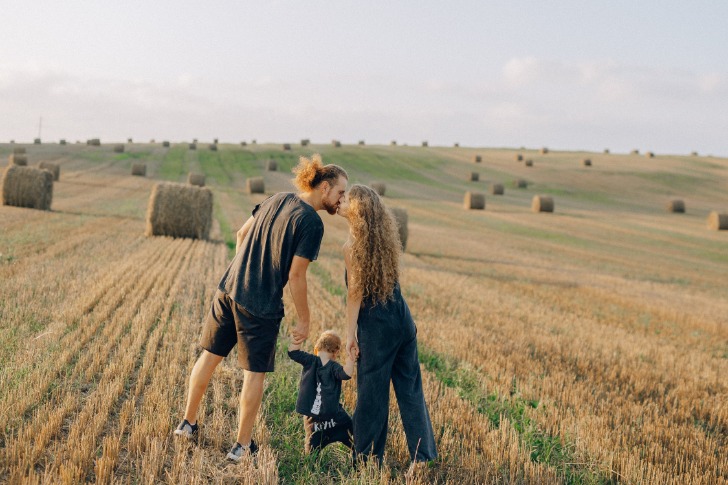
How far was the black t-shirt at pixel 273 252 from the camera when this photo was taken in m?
4.04

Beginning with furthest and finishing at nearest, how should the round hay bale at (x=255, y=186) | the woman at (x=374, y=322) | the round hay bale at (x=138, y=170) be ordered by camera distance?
the round hay bale at (x=138, y=170)
the round hay bale at (x=255, y=186)
the woman at (x=374, y=322)

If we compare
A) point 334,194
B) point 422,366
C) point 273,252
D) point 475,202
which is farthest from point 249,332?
point 475,202

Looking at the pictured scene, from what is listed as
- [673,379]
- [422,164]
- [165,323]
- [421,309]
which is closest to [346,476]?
[165,323]

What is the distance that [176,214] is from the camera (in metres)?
17.1

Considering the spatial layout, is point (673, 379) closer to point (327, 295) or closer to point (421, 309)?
point (421, 309)

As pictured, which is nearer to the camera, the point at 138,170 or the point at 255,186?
the point at 255,186

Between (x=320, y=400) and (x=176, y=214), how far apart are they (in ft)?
45.3

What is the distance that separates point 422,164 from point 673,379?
53562mm

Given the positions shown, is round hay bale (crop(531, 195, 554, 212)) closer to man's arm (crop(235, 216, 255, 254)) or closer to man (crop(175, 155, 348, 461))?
man's arm (crop(235, 216, 255, 254))

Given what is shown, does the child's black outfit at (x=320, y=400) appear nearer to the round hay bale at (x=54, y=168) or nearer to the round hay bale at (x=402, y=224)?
the round hay bale at (x=402, y=224)

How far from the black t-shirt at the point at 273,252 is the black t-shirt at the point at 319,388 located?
45 cm

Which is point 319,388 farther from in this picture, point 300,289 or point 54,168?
point 54,168

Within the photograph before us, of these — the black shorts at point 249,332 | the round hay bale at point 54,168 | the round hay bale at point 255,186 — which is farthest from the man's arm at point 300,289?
the round hay bale at point 54,168

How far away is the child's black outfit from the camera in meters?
4.27
